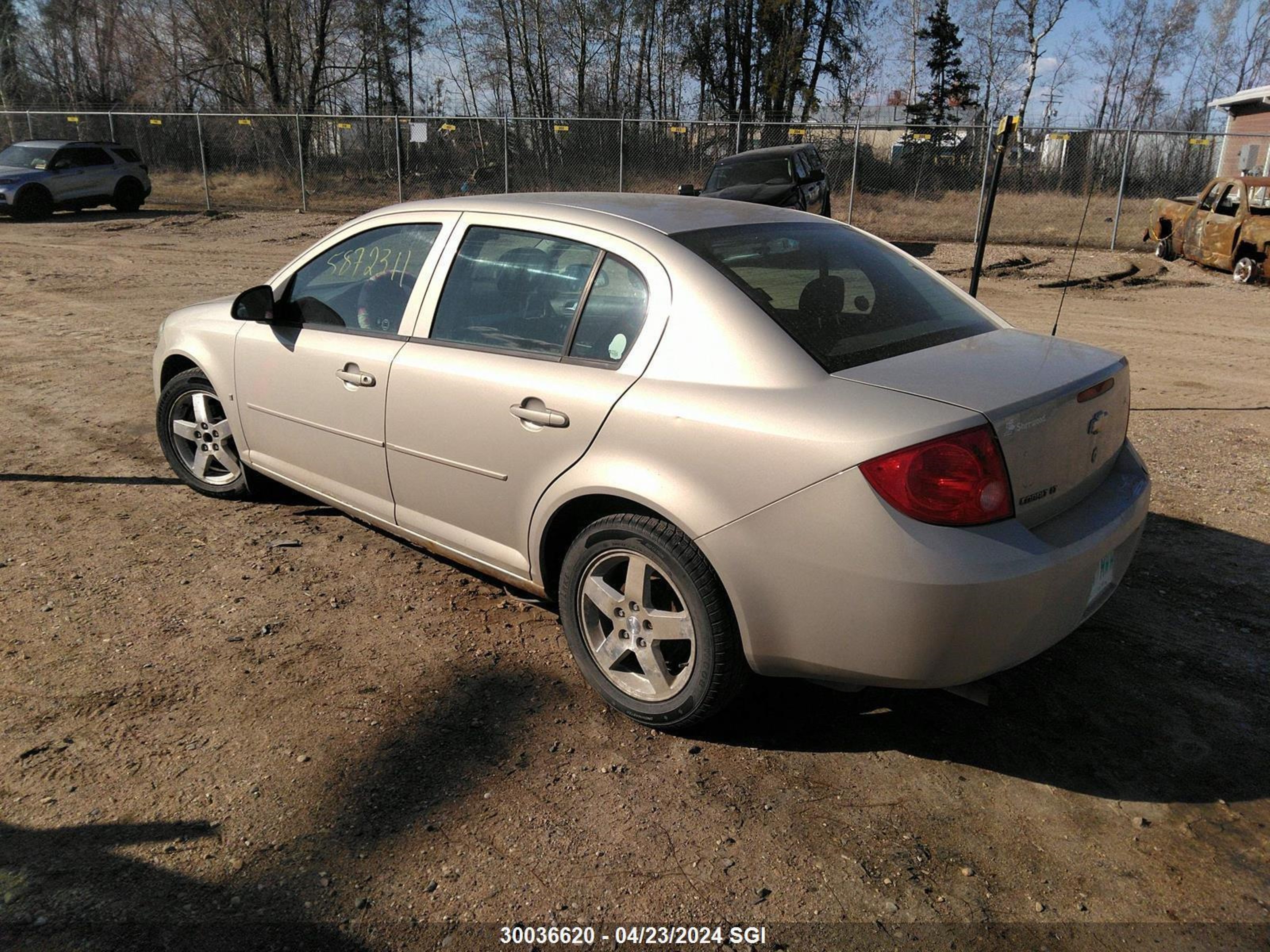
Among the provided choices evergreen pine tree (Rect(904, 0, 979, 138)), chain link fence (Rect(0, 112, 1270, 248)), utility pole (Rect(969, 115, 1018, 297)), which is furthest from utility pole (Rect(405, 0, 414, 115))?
utility pole (Rect(969, 115, 1018, 297))

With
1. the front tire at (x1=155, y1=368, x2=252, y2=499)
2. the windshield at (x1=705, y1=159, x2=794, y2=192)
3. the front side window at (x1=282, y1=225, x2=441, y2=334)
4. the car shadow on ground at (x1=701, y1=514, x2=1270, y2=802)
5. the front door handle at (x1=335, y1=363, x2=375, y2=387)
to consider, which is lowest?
the car shadow on ground at (x1=701, y1=514, x2=1270, y2=802)

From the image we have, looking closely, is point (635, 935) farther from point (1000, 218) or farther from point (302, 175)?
point (302, 175)

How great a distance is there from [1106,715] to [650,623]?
1.61 m

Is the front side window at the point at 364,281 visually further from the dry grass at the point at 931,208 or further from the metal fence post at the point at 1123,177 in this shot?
the metal fence post at the point at 1123,177

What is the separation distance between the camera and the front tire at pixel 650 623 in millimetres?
2984

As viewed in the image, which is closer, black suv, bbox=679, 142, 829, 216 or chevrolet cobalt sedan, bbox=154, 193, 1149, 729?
chevrolet cobalt sedan, bbox=154, 193, 1149, 729

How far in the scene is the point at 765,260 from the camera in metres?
3.49

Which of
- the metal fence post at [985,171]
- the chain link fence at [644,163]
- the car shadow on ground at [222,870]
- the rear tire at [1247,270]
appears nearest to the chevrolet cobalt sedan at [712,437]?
the car shadow on ground at [222,870]

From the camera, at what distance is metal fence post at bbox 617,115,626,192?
22.6 metres

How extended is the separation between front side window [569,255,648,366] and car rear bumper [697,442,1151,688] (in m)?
0.77

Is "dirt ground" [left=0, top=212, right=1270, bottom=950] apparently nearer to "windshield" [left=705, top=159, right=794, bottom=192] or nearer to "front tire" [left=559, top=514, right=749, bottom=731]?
"front tire" [left=559, top=514, right=749, bottom=731]

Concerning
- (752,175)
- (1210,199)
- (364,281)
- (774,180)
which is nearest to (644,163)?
(752,175)

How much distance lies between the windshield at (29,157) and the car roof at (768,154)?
15.8m

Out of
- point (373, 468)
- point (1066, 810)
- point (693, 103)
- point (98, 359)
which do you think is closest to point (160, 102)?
point (693, 103)
